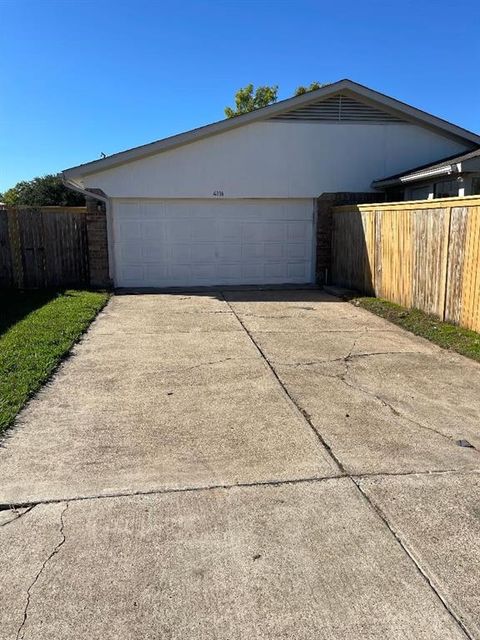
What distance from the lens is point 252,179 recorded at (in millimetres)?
13938

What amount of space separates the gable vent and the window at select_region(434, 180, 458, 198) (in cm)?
313

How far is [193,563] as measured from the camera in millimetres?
2740

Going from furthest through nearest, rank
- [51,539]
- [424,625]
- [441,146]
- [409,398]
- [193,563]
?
[441,146]
[409,398]
[51,539]
[193,563]
[424,625]

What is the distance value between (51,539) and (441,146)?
586 inches

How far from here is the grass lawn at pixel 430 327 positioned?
7262 mm

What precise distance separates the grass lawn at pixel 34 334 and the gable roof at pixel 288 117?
3.35 meters

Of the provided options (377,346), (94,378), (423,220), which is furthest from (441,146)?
(94,378)

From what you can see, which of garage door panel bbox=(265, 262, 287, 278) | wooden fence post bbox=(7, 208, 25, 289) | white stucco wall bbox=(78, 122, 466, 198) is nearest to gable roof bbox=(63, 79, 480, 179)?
white stucco wall bbox=(78, 122, 466, 198)

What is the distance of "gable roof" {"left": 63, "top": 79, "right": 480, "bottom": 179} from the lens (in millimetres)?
13172

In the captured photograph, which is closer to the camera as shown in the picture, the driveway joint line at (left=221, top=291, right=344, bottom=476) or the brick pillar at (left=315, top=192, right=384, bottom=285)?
the driveway joint line at (left=221, top=291, right=344, bottom=476)

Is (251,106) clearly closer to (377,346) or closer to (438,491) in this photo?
Result: (377,346)

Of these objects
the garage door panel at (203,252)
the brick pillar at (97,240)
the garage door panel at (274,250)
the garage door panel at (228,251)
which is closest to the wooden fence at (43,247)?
the brick pillar at (97,240)

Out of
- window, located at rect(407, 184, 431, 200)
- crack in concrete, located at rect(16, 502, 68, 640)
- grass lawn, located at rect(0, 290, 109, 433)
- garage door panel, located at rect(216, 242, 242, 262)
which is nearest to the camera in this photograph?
crack in concrete, located at rect(16, 502, 68, 640)

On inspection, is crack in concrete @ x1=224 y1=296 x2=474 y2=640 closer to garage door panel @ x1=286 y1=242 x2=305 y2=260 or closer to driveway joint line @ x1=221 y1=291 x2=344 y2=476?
driveway joint line @ x1=221 y1=291 x2=344 y2=476
